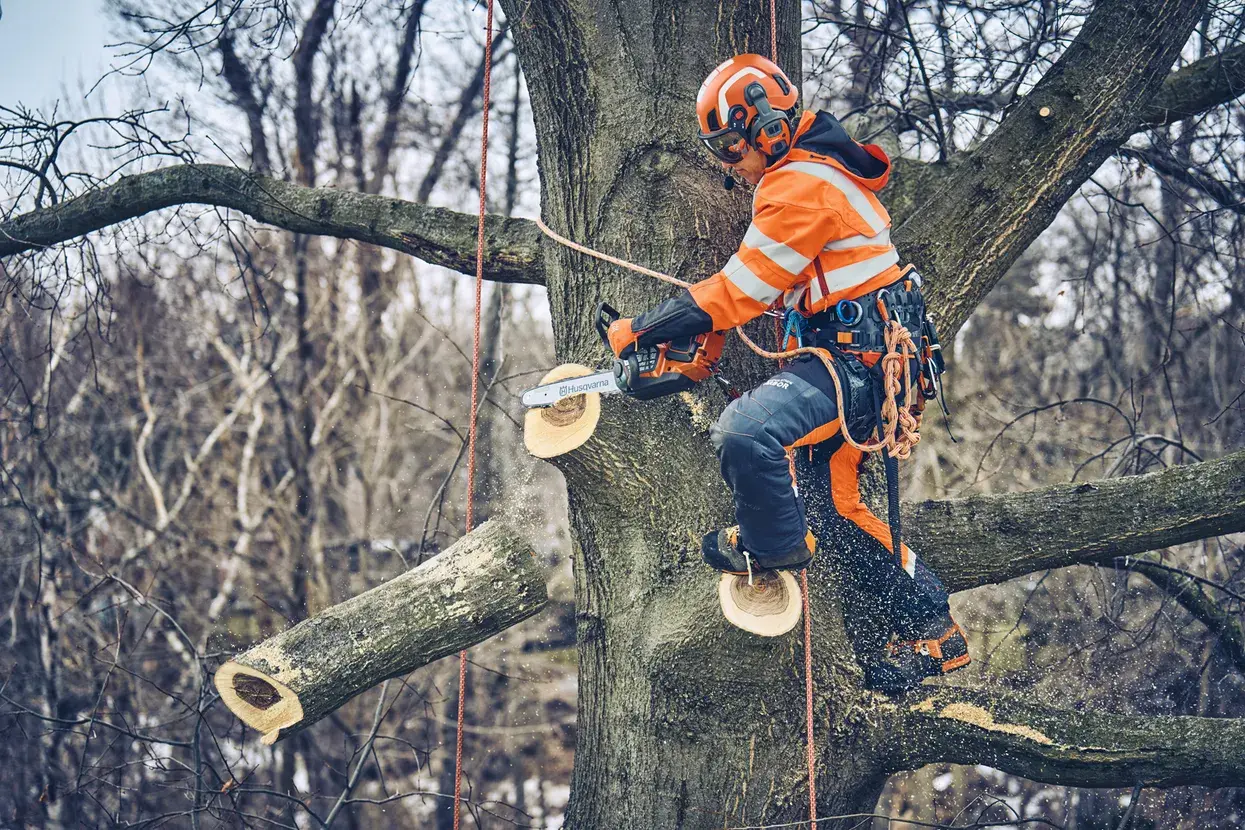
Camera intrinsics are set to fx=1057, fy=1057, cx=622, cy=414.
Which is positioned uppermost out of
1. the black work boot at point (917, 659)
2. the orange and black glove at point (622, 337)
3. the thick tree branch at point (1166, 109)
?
the thick tree branch at point (1166, 109)

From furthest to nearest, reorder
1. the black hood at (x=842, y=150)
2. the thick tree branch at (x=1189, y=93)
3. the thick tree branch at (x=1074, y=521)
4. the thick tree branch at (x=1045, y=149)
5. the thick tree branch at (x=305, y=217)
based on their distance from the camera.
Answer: the thick tree branch at (x=1189, y=93), the thick tree branch at (x=305, y=217), the thick tree branch at (x=1045, y=149), the thick tree branch at (x=1074, y=521), the black hood at (x=842, y=150)

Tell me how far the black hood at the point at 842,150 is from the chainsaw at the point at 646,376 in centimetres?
60

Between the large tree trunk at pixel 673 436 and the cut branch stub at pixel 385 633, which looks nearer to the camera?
the cut branch stub at pixel 385 633

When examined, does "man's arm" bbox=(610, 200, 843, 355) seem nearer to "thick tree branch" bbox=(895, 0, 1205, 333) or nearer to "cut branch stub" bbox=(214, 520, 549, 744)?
"thick tree branch" bbox=(895, 0, 1205, 333)

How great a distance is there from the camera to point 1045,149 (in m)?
3.36

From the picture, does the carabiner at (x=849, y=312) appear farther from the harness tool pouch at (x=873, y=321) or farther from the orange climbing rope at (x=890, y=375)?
the orange climbing rope at (x=890, y=375)

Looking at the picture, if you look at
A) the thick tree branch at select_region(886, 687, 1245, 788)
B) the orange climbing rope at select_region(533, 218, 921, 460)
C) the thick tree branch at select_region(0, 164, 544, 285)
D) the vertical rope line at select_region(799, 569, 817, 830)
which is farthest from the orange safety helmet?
the thick tree branch at select_region(886, 687, 1245, 788)

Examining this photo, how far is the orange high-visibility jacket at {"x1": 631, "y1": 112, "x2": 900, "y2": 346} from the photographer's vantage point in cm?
288

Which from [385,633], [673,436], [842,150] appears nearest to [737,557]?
[673,436]

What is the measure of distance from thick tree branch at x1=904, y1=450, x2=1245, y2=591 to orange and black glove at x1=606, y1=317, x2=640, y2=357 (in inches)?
43.8

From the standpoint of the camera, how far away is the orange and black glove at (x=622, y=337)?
2.97 meters

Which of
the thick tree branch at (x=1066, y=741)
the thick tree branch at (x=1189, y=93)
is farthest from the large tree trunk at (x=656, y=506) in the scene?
the thick tree branch at (x=1189, y=93)

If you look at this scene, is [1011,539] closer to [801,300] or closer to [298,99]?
[801,300]

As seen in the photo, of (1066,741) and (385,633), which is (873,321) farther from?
(385,633)
